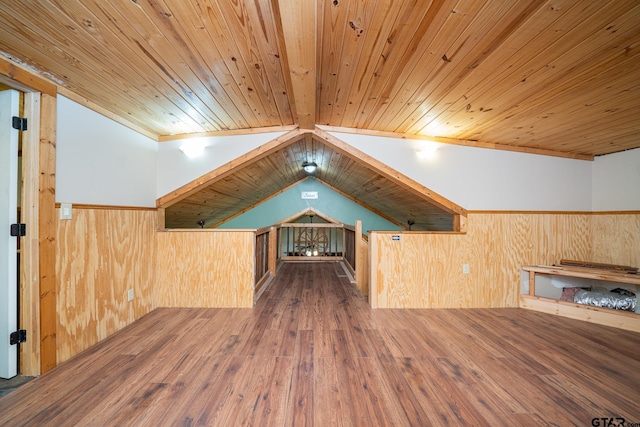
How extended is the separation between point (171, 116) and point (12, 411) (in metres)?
2.33

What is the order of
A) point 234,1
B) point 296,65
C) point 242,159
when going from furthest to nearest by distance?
point 242,159 < point 296,65 < point 234,1

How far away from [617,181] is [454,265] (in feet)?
7.18

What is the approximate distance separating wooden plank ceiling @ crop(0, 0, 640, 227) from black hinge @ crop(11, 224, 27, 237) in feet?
3.26

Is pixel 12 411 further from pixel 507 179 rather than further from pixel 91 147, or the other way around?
pixel 507 179

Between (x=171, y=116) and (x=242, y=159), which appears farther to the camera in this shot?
(x=242, y=159)

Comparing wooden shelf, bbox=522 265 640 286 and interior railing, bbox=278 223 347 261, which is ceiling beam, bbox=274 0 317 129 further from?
interior railing, bbox=278 223 347 261

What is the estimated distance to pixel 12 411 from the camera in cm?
141

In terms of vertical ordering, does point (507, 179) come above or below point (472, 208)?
above

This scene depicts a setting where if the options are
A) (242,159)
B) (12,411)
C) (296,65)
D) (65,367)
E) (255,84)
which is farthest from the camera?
(242,159)

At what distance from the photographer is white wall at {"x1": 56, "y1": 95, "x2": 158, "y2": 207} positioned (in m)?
1.93

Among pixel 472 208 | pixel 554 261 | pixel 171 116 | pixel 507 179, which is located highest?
pixel 171 116

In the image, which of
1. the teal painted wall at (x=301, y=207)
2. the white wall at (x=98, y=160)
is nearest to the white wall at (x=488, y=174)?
the white wall at (x=98, y=160)

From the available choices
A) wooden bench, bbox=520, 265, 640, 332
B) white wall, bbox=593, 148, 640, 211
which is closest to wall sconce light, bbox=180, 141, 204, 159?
wooden bench, bbox=520, 265, 640, 332

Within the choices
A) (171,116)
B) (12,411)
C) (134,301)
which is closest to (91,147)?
(171,116)
